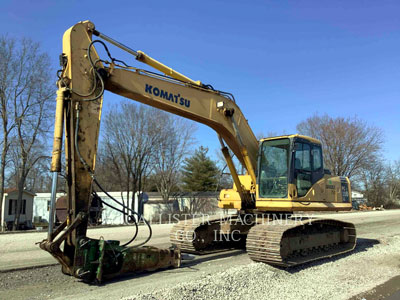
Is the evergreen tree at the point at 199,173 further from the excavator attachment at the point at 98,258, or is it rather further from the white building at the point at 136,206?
the excavator attachment at the point at 98,258

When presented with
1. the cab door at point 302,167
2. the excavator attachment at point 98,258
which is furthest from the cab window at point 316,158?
the excavator attachment at point 98,258

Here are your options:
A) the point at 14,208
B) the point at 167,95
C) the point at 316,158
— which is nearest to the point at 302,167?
the point at 316,158

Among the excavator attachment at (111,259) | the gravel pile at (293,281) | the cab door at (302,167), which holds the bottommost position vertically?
the gravel pile at (293,281)

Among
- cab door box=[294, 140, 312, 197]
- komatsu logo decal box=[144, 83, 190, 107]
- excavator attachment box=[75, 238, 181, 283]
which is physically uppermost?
komatsu logo decal box=[144, 83, 190, 107]

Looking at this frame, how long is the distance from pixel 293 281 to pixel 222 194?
3.25 metres


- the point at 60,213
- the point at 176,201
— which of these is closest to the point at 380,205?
the point at 176,201

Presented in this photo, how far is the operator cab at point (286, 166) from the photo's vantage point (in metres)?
8.05

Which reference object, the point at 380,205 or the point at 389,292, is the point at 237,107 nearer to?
the point at 389,292

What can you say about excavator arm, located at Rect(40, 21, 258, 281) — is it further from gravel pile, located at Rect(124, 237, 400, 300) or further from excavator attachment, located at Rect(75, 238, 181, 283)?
gravel pile, located at Rect(124, 237, 400, 300)

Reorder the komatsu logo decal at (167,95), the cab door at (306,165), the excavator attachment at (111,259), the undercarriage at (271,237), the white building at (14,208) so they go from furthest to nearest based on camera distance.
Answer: the white building at (14,208), the cab door at (306,165), the undercarriage at (271,237), the komatsu logo decal at (167,95), the excavator attachment at (111,259)

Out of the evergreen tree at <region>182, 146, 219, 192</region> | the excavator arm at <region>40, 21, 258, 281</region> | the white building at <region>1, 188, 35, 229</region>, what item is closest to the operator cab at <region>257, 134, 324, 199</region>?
the excavator arm at <region>40, 21, 258, 281</region>

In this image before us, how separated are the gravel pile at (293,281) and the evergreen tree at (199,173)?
29.2 meters

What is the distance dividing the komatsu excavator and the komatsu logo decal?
20mm

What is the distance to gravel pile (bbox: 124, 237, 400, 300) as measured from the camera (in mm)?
5277
